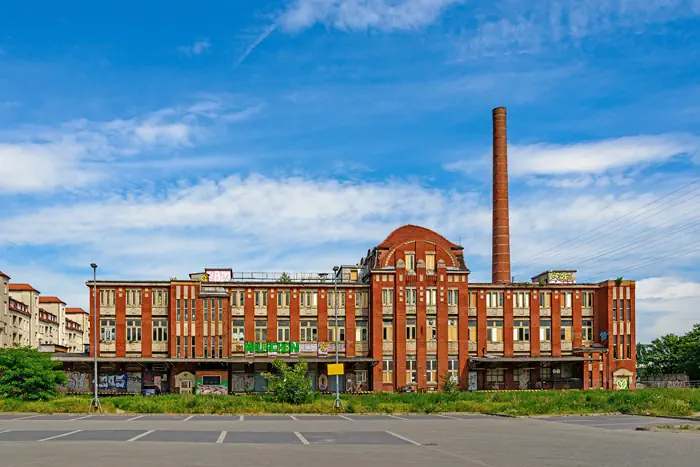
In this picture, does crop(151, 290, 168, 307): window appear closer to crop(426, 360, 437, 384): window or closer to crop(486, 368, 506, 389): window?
crop(426, 360, 437, 384): window

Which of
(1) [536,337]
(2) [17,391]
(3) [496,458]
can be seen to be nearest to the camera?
(3) [496,458]

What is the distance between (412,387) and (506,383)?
35.4ft

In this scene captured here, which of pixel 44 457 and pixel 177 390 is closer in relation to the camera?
pixel 44 457

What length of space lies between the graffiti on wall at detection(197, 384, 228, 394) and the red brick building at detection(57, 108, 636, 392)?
0.11 m

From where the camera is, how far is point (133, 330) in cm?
8194

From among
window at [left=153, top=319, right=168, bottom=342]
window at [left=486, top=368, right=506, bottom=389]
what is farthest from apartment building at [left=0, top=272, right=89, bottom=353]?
window at [left=486, top=368, right=506, bottom=389]

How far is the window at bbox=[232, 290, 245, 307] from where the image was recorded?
83.3 m

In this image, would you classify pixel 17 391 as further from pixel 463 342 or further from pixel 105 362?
pixel 463 342

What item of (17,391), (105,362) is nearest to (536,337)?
(105,362)

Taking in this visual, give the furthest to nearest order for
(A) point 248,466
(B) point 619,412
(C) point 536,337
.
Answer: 1. (C) point 536,337
2. (B) point 619,412
3. (A) point 248,466

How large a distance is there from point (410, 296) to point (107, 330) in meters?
31.4

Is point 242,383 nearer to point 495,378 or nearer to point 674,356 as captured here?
point 495,378

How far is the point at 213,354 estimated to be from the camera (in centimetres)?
8162

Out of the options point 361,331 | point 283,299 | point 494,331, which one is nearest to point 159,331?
point 283,299
